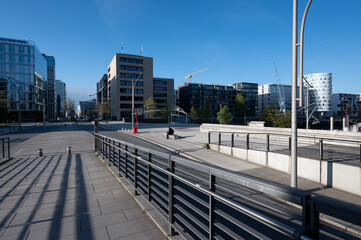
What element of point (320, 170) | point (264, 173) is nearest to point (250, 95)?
point (264, 173)

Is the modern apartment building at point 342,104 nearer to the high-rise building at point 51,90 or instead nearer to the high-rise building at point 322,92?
the high-rise building at point 322,92

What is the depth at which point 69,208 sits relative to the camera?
183 inches

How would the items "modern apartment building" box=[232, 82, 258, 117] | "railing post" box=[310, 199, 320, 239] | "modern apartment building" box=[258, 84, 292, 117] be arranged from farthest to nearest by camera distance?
"modern apartment building" box=[258, 84, 292, 117], "modern apartment building" box=[232, 82, 258, 117], "railing post" box=[310, 199, 320, 239]

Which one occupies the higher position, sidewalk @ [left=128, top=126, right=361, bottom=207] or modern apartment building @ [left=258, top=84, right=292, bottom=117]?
modern apartment building @ [left=258, top=84, right=292, bottom=117]

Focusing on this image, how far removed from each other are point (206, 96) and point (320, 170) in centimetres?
10084

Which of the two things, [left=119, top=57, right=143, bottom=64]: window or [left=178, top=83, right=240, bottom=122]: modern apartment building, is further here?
[left=178, top=83, right=240, bottom=122]: modern apartment building

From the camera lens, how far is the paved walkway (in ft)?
11.8

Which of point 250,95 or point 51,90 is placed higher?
point 51,90

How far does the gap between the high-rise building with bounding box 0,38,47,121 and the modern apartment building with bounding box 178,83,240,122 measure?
216 ft

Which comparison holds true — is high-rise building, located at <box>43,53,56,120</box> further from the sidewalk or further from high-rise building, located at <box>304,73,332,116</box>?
high-rise building, located at <box>304,73,332,116</box>

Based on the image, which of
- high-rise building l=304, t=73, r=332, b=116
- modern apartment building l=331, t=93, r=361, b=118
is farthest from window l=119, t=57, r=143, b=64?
modern apartment building l=331, t=93, r=361, b=118

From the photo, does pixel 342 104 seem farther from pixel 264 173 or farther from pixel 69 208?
pixel 69 208

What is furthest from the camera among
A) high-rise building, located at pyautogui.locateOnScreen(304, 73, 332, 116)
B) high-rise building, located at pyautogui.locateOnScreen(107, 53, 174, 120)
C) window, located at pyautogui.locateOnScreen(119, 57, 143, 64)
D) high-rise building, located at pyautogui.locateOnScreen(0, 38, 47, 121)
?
high-rise building, located at pyautogui.locateOnScreen(304, 73, 332, 116)

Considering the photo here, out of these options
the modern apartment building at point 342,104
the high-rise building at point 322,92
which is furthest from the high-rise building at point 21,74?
the modern apartment building at point 342,104
